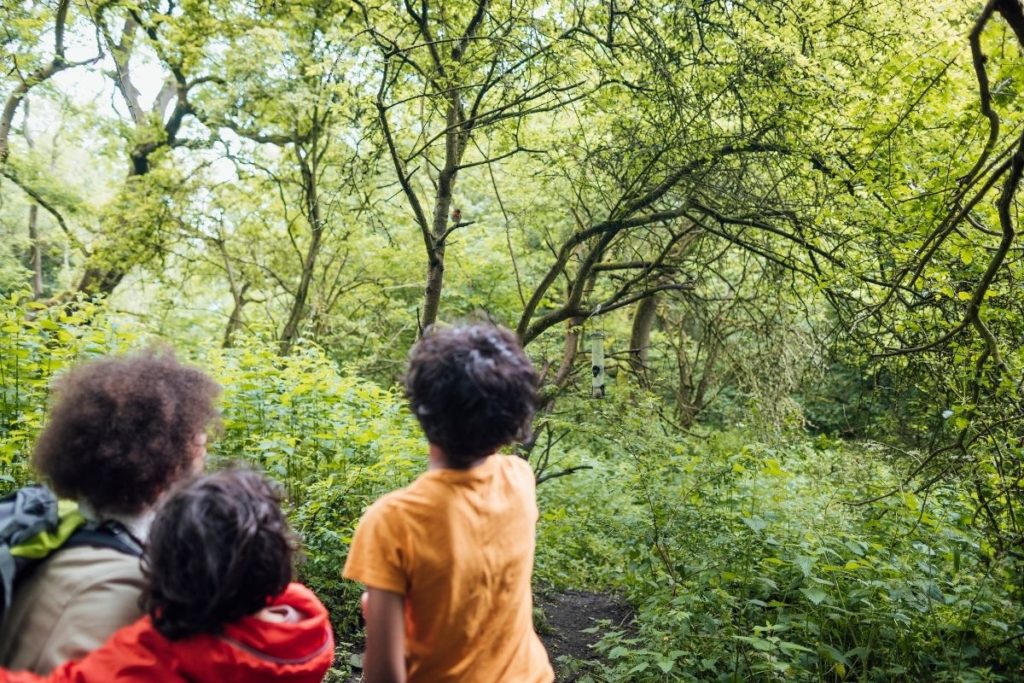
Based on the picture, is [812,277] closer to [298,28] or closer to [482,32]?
[482,32]

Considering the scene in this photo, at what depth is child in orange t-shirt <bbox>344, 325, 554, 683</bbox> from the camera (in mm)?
1336

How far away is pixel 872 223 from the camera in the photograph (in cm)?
438

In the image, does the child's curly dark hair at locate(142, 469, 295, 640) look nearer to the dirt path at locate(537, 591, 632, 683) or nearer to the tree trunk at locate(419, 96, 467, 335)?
the dirt path at locate(537, 591, 632, 683)

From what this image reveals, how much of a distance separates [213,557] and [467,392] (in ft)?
1.71

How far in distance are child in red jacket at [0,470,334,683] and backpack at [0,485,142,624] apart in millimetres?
114

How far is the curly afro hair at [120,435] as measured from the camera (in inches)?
53.1

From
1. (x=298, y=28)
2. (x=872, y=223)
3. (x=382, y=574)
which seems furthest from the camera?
(x=298, y=28)

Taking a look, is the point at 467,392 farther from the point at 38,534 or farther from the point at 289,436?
the point at 289,436

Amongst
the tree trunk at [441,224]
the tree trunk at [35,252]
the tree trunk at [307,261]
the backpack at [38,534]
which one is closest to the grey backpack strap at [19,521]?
the backpack at [38,534]

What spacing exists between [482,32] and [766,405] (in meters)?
3.78

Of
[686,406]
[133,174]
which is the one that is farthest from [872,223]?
[133,174]

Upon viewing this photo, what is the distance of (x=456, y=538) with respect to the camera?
138 cm

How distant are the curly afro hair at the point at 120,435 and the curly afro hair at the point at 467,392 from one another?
46 cm

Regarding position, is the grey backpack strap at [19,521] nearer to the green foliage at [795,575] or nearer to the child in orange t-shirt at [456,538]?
the child in orange t-shirt at [456,538]
